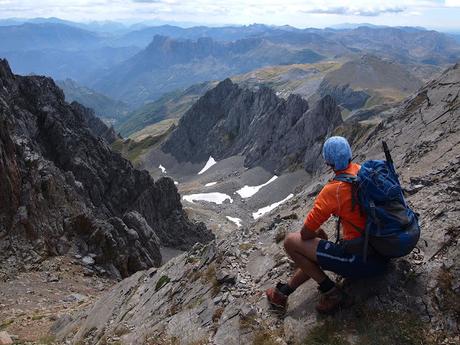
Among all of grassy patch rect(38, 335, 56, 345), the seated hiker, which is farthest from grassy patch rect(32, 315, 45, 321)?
the seated hiker

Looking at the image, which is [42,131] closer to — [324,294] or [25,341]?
[25,341]

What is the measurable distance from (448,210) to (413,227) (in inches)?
144

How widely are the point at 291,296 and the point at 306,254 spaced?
2.31 metres

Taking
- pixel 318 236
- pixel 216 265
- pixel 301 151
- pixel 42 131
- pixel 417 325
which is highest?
pixel 318 236

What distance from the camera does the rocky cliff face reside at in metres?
11.4

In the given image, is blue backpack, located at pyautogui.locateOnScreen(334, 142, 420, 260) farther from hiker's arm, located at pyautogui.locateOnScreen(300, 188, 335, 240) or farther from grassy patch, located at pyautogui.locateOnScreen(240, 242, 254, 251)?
grassy patch, located at pyautogui.locateOnScreen(240, 242, 254, 251)

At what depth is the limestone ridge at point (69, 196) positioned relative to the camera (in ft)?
122

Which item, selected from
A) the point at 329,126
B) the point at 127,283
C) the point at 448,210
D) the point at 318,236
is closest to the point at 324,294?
the point at 318,236

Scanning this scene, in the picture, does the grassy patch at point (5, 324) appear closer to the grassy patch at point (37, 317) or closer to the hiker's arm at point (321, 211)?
the grassy patch at point (37, 317)

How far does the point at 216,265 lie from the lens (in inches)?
742

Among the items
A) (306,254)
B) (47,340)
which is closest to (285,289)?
(306,254)

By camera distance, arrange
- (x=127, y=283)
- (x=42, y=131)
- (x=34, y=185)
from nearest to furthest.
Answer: (x=127, y=283), (x=34, y=185), (x=42, y=131)

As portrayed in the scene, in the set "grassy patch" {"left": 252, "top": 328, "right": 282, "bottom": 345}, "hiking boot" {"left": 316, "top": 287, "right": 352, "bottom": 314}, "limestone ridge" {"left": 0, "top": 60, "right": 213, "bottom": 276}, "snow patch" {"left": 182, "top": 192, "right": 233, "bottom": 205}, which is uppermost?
"hiking boot" {"left": 316, "top": 287, "right": 352, "bottom": 314}

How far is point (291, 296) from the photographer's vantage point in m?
13.9
